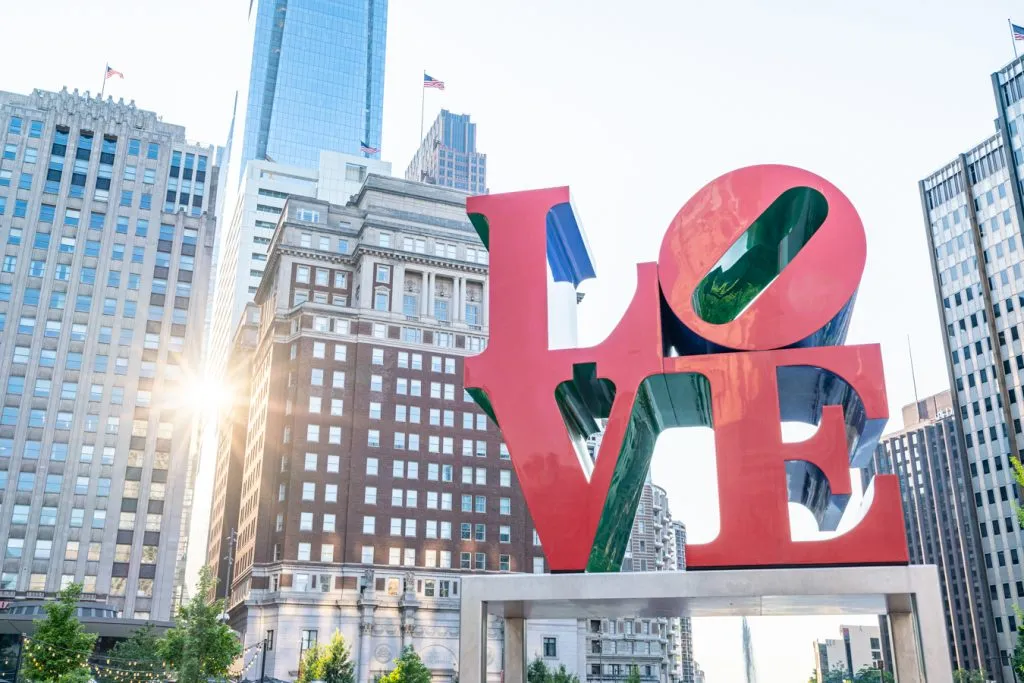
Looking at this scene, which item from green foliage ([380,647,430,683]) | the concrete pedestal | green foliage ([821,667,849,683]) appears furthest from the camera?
green foliage ([821,667,849,683])

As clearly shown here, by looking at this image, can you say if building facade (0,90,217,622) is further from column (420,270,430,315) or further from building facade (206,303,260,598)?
column (420,270,430,315)

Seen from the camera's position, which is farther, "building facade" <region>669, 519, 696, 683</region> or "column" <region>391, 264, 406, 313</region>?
"building facade" <region>669, 519, 696, 683</region>

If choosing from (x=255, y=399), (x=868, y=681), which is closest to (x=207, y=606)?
(x=255, y=399)

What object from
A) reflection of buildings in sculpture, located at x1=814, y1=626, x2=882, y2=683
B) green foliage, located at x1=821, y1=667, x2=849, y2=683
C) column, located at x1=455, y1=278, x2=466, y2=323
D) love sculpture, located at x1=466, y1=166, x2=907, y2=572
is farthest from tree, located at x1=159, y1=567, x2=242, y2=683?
reflection of buildings in sculpture, located at x1=814, y1=626, x2=882, y2=683

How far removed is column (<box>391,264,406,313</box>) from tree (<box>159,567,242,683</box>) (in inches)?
2583

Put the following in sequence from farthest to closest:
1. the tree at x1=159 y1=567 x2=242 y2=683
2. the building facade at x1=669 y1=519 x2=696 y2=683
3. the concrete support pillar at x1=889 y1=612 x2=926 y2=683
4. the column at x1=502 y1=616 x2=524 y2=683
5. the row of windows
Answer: the building facade at x1=669 y1=519 x2=696 y2=683 → the row of windows → the tree at x1=159 y1=567 x2=242 y2=683 → the column at x1=502 y1=616 x2=524 y2=683 → the concrete support pillar at x1=889 y1=612 x2=926 y2=683

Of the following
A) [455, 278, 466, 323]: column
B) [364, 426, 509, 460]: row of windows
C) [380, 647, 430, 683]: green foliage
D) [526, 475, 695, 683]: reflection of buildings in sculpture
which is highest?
[455, 278, 466, 323]: column

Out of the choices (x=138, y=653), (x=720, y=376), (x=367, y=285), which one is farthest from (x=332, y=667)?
(x=720, y=376)

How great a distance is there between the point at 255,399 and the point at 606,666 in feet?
190

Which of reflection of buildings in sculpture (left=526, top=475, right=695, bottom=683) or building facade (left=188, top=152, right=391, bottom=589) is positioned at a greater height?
building facade (left=188, top=152, right=391, bottom=589)

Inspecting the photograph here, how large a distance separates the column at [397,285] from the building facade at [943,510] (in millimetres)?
97324

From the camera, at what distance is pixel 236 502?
136m

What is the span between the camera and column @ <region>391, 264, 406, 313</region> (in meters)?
118

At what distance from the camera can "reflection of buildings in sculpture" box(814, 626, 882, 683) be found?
177m
